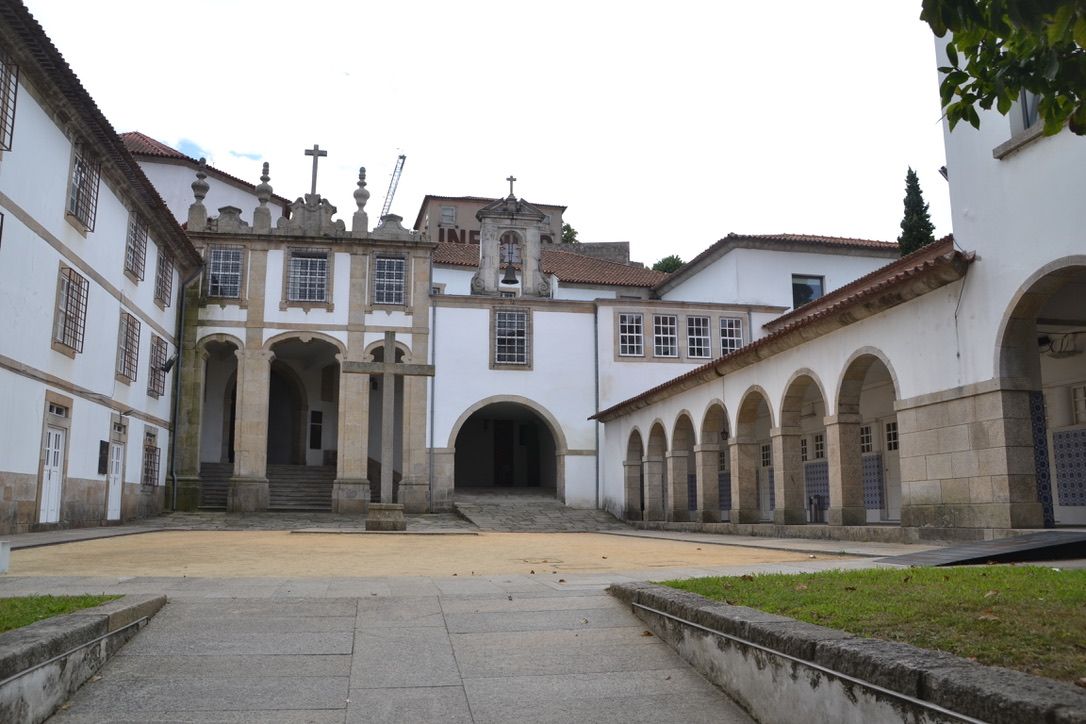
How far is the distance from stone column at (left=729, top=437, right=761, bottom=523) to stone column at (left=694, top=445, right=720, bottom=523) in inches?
51.6

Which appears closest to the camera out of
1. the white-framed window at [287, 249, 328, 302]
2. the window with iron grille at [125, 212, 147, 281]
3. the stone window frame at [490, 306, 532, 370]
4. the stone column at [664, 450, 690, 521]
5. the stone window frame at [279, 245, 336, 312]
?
the window with iron grille at [125, 212, 147, 281]

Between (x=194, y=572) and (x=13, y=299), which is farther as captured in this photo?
(x=13, y=299)

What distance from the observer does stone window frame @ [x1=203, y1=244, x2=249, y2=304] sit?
25.4 metres

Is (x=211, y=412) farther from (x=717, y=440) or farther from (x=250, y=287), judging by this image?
(x=717, y=440)

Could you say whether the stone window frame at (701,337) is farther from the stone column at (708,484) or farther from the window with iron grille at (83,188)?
the window with iron grille at (83,188)

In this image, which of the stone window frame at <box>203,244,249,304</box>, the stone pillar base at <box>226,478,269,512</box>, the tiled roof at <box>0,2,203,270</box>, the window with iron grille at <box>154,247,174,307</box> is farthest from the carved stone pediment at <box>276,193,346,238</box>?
the stone pillar base at <box>226,478,269,512</box>

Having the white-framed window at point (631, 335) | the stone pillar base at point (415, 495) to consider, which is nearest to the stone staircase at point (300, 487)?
the stone pillar base at point (415, 495)

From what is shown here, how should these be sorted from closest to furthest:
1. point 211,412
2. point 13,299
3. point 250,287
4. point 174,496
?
point 13,299 < point 174,496 < point 250,287 < point 211,412

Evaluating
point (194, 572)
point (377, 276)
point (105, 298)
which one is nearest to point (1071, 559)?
point (194, 572)

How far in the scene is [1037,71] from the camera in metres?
4.11

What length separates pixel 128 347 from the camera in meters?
19.7

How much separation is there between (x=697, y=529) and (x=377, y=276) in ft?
40.7

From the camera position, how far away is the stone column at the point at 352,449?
2458cm

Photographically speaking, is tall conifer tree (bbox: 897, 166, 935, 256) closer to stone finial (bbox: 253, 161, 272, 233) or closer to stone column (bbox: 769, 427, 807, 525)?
stone column (bbox: 769, 427, 807, 525)
